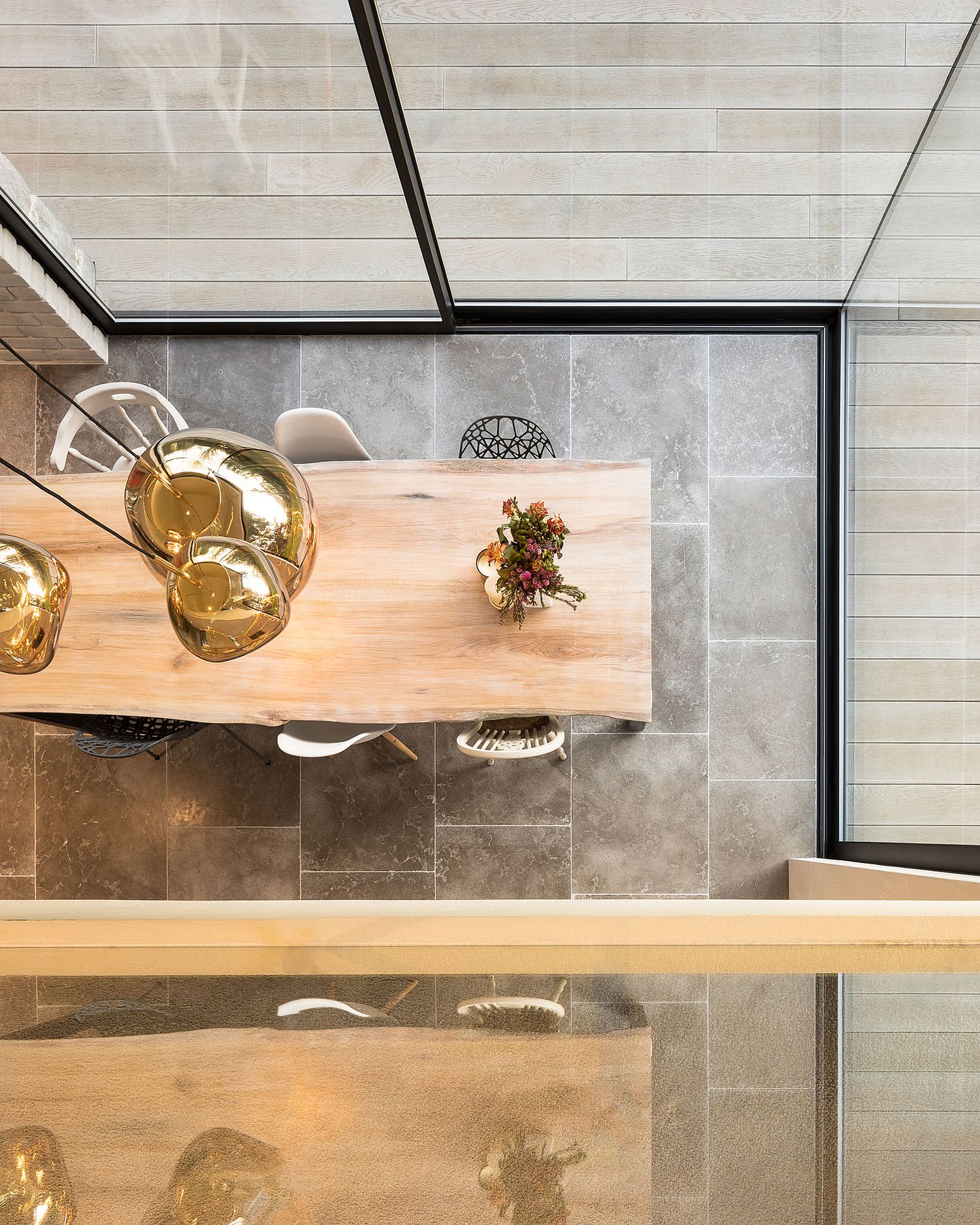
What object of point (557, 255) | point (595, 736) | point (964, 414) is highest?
point (557, 255)

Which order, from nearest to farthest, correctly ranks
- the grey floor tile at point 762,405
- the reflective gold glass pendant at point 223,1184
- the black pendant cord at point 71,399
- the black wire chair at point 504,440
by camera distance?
the reflective gold glass pendant at point 223,1184, the black pendant cord at point 71,399, the black wire chair at point 504,440, the grey floor tile at point 762,405

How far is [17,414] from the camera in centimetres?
309

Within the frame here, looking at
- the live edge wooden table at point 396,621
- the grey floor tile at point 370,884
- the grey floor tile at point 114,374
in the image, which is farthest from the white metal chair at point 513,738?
the grey floor tile at point 114,374

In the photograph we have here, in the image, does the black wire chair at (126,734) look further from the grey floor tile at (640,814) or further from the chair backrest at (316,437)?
the grey floor tile at (640,814)

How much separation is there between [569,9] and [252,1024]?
2119 millimetres

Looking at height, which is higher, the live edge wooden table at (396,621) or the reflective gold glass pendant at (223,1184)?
the live edge wooden table at (396,621)

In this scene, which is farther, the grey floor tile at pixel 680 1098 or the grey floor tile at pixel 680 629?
the grey floor tile at pixel 680 629

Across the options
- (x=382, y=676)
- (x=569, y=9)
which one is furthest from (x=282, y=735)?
(x=569, y=9)

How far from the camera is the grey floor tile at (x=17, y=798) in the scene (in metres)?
2.99

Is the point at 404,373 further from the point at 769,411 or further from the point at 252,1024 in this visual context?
the point at 252,1024

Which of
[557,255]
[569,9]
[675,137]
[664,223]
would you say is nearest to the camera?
[569,9]

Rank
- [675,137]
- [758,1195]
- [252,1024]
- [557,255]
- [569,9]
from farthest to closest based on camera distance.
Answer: [557,255] < [675,137] < [569,9] < [252,1024] < [758,1195]

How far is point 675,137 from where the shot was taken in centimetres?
212

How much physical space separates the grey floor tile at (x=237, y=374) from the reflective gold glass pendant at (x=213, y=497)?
2208mm
